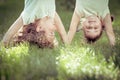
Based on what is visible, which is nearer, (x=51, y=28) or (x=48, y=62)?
(x=48, y=62)

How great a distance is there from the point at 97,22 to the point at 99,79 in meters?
2.17

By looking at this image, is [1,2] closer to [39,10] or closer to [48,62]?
[39,10]

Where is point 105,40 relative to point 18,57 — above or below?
below

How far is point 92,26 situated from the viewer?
6.70 meters

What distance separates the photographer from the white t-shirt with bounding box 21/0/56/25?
21.4 feet

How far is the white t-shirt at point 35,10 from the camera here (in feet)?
21.4

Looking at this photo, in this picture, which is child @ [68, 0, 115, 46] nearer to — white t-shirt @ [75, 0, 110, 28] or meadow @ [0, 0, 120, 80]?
white t-shirt @ [75, 0, 110, 28]

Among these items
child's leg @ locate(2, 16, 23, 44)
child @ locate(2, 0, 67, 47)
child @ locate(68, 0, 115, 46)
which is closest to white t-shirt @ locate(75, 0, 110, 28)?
child @ locate(68, 0, 115, 46)

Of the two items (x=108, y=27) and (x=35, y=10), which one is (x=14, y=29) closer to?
(x=35, y=10)

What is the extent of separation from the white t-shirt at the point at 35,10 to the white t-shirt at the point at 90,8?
1.38ft

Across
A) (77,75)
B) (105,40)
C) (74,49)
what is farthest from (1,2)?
(77,75)

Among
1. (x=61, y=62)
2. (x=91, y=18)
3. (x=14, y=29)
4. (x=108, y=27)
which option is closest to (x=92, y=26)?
(x=91, y=18)

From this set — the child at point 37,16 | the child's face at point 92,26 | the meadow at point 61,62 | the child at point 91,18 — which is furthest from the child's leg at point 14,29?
the child's face at point 92,26

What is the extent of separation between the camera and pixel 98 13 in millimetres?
6762
